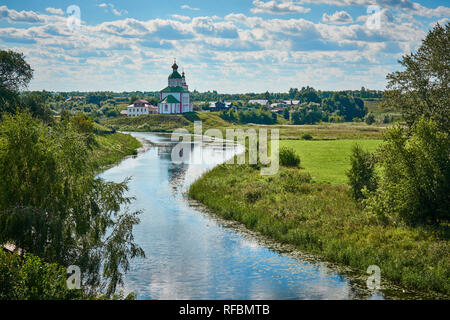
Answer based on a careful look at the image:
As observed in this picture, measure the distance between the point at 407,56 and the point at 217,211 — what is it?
17.9 meters

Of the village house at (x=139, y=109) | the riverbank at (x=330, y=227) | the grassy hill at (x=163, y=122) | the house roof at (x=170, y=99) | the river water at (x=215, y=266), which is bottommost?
the river water at (x=215, y=266)

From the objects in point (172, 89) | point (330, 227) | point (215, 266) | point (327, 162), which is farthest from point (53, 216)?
point (172, 89)

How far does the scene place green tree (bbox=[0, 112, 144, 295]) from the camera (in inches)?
660

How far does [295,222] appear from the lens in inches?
1087

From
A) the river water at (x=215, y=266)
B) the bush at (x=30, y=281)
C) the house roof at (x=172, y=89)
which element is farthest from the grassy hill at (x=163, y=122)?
the bush at (x=30, y=281)

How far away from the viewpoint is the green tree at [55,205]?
16766 millimetres

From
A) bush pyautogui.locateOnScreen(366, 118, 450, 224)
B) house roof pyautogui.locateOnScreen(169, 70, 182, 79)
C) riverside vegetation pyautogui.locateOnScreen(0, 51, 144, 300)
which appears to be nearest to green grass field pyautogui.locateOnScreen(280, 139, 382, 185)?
A: bush pyautogui.locateOnScreen(366, 118, 450, 224)

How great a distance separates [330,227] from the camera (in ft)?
84.8

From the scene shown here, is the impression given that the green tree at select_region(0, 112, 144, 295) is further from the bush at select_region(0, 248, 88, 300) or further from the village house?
the village house

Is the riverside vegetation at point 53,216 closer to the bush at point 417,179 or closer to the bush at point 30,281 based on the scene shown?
the bush at point 30,281

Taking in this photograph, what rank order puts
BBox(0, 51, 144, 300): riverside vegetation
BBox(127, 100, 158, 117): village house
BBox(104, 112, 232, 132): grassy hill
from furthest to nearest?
BBox(127, 100, 158, 117): village house < BBox(104, 112, 232, 132): grassy hill < BBox(0, 51, 144, 300): riverside vegetation

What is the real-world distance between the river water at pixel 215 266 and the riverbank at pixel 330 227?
3.77 ft

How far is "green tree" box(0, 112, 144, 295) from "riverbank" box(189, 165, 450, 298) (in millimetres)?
10654

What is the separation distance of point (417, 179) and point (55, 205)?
1820cm
